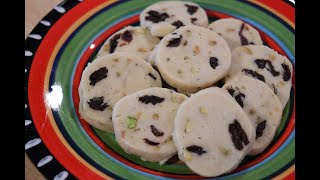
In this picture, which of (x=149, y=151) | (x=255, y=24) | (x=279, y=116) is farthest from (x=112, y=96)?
(x=255, y=24)

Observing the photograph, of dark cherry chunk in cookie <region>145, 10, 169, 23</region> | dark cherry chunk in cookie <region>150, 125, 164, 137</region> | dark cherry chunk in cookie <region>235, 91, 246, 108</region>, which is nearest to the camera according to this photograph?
dark cherry chunk in cookie <region>150, 125, 164, 137</region>

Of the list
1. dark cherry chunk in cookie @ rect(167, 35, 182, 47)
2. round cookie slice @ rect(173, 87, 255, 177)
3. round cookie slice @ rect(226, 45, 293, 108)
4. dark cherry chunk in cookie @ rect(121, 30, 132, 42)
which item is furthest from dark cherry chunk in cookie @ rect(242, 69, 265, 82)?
dark cherry chunk in cookie @ rect(121, 30, 132, 42)

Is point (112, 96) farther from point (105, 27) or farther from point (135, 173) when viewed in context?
point (105, 27)

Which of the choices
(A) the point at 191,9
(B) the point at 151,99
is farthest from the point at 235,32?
(B) the point at 151,99

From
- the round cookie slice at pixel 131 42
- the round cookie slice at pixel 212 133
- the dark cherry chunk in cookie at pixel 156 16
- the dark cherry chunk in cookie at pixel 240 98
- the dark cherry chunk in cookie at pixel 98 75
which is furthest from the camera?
the dark cherry chunk in cookie at pixel 156 16

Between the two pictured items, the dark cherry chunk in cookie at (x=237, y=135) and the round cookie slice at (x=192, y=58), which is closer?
→ the dark cherry chunk in cookie at (x=237, y=135)

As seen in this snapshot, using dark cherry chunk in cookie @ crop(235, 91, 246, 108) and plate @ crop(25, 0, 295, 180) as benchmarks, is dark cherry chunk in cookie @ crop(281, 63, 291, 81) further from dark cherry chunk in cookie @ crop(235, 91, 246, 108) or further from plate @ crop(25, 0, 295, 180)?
dark cherry chunk in cookie @ crop(235, 91, 246, 108)

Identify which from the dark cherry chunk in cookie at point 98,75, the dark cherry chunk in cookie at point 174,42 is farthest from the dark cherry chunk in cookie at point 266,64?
the dark cherry chunk in cookie at point 98,75

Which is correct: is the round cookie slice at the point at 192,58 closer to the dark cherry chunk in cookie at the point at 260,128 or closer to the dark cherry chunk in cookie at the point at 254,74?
the dark cherry chunk in cookie at the point at 254,74
